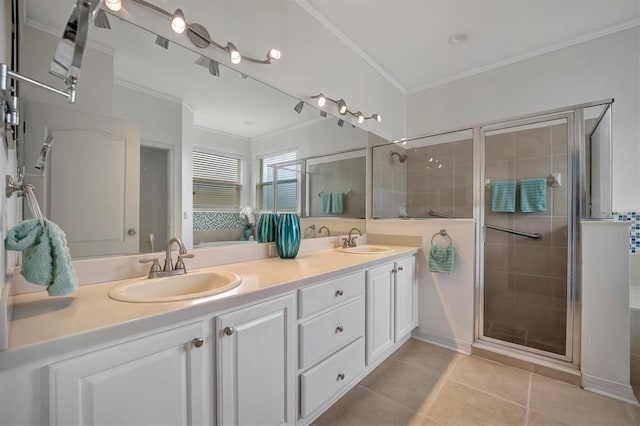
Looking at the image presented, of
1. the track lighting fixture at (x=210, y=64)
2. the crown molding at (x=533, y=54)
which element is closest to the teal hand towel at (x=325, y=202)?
the track lighting fixture at (x=210, y=64)

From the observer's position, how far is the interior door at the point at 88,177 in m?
1.08

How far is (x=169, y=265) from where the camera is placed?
1.32 meters

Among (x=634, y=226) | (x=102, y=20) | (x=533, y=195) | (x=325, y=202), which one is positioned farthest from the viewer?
(x=325, y=202)

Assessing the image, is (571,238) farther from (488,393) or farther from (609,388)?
(488,393)

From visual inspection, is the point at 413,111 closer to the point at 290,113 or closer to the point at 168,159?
the point at 290,113

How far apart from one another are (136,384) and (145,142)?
1.02 meters

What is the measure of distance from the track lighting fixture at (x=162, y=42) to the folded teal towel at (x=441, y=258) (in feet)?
7.52

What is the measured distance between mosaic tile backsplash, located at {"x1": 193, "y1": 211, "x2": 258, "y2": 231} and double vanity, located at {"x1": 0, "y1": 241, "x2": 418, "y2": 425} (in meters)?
0.23

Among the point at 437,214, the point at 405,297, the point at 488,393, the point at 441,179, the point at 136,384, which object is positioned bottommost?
the point at 488,393

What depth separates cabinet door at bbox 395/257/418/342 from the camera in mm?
2125

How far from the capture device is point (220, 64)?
1.64 meters

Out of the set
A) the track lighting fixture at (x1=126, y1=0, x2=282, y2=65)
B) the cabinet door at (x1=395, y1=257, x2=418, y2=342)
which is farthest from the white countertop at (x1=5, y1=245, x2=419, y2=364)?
the track lighting fixture at (x1=126, y1=0, x2=282, y2=65)

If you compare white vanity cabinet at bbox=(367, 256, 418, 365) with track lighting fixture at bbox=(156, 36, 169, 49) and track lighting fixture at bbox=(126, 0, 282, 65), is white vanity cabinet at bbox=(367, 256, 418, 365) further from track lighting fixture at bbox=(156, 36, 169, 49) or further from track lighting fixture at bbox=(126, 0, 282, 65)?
track lighting fixture at bbox=(156, 36, 169, 49)

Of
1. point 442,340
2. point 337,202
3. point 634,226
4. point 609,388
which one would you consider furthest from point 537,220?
point 337,202
